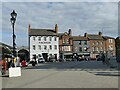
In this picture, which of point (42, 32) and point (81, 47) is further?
point (81, 47)

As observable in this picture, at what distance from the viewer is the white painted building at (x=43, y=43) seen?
8269 centimetres

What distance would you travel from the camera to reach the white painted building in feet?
271

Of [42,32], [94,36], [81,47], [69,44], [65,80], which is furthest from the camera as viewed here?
[94,36]

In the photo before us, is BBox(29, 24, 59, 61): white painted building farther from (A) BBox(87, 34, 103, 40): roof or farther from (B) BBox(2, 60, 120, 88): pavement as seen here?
(B) BBox(2, 60, 120, 88): pavement

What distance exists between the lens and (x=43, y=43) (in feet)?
277

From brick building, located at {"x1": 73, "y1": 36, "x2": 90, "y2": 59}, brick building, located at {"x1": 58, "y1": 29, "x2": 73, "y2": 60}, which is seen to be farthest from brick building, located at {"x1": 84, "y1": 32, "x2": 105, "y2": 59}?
brick building, located at {"x1": 58, "y1": 29, "x2": 73, "y2": 60}

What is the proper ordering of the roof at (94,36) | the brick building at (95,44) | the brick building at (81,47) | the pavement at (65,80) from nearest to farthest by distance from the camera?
1. the pavement at (65,80)
2. the brick building at (81,47)
3. the brick building at (95,44)
4. the roof at (94,36)

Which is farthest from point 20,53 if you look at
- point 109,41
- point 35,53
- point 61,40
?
point 109,41

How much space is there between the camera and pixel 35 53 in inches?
3236

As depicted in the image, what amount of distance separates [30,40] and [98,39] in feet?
108

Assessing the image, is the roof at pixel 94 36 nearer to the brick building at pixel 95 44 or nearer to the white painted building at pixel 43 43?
the brick building at pixel 95 44

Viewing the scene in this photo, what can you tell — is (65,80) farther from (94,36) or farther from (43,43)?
(94,36)

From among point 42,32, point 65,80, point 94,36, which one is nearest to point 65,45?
point 42,32

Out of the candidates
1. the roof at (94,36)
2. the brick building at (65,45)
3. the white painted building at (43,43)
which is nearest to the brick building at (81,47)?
the brick building at (65,45)
